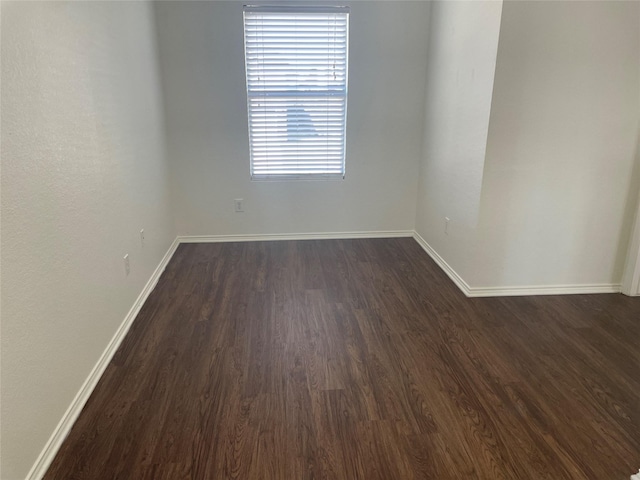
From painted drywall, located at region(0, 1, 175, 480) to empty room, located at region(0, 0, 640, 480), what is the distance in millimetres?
14

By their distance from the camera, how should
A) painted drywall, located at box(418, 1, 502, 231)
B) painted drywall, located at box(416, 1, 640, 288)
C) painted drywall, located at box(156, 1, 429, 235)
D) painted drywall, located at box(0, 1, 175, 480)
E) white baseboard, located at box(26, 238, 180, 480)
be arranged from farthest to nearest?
1. painted drywall, located at box(156, 1, 429, 235)
2. painted drywall, located at box(418, 1, 502, 231)
3. painted drywall, located at box(416, 1, 640, 288)
4. white baseboard, located at box(26, 238, 180, 480)
5. painted drywall, located at box(0, 1, 175, 480)

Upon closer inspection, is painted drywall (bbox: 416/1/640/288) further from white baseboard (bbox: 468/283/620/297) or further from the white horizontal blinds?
the white horizontal blinds

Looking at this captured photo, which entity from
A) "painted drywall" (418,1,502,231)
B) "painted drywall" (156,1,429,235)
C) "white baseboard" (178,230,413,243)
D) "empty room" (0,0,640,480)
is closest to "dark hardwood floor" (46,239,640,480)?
"empty room" (0,0,640,480)

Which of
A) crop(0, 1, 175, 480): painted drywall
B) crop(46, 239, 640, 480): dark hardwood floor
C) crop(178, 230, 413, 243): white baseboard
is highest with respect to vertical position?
crop(0, 1, 175, 480): painted drywall

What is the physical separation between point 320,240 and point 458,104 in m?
1.84

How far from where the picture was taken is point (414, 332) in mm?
2613

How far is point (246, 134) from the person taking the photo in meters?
4.07

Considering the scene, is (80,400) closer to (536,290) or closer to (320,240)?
(320,240)

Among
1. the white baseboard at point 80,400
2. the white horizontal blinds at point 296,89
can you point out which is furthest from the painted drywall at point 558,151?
the white baseboard at point 80,400

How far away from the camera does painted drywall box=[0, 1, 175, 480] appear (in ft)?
4.86

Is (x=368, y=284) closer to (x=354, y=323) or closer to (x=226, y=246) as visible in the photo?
(x=354, y=323)

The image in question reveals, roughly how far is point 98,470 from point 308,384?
94 cm

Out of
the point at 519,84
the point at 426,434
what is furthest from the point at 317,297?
the point at 519,84

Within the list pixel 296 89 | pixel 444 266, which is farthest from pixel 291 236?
pixel 444 266
